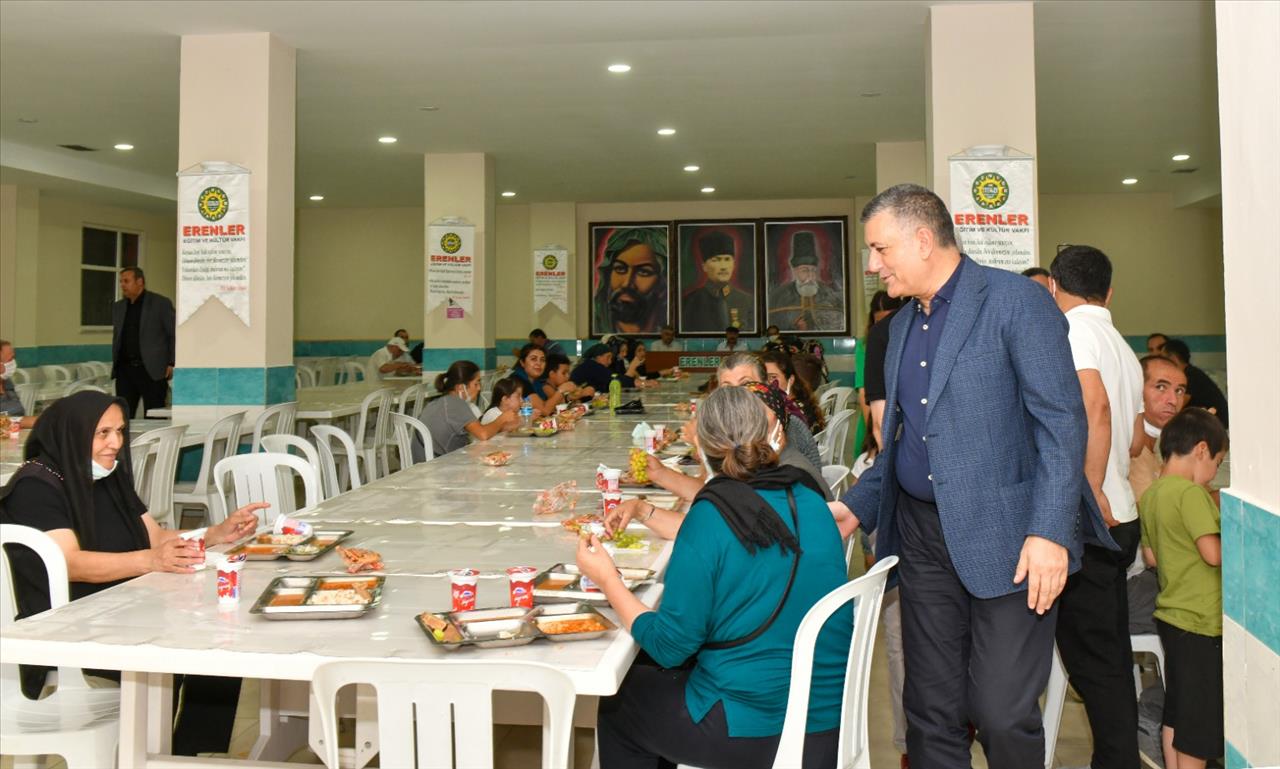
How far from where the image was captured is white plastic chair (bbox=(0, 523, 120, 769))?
2.12 m

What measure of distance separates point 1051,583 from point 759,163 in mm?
9595

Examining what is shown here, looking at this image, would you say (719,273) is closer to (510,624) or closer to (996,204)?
(996,204)

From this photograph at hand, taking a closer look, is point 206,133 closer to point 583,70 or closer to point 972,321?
point 583,70

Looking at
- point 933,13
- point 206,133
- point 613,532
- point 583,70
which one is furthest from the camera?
point 583,70

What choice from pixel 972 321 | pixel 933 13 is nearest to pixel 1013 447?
pixel 972 321

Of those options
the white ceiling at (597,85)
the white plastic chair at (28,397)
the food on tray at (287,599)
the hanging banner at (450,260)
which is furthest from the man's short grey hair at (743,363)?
the hanging banner at (450,260)

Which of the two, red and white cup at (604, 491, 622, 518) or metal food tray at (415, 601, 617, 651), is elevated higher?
red and white cup at (604, 491, 622, 518)

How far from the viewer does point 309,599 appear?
212cm

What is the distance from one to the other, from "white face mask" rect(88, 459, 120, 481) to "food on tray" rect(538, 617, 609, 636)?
142 cm

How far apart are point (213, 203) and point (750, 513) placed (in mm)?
5387

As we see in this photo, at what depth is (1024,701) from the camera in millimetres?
2139

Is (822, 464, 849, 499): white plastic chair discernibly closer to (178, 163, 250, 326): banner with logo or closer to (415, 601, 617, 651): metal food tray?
(415, 601, 617, 651): metal food tray

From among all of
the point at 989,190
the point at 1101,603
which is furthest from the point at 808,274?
the point at 1101,603

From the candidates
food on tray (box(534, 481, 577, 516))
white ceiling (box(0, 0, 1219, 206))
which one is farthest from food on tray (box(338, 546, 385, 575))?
white ceiling (box(0, 0, 1219, 206))
